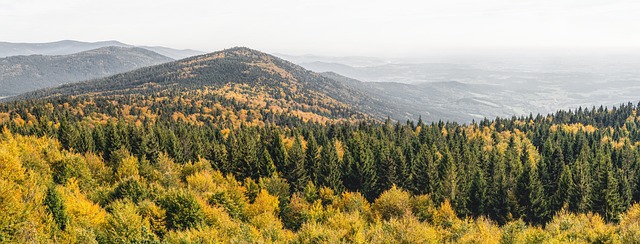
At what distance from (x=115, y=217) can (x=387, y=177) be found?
194 ft

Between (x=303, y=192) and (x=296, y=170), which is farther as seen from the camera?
(x=296, y=170)

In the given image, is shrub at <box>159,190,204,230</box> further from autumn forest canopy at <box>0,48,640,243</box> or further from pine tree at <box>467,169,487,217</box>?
pine tree at <box>467,169,487,217</box>

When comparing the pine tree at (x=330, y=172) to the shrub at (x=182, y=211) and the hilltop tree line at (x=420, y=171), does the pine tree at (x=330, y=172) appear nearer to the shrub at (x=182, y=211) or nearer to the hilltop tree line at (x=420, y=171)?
the hilltop tree line at (x=420, y=171)

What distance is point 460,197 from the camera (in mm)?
79875

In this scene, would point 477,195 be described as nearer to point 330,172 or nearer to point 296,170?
point 330,172

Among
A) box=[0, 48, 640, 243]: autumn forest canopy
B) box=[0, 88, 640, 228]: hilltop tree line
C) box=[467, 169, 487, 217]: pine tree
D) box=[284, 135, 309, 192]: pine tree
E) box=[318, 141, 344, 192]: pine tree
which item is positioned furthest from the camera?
box=[318, 141, 344, 192]: pine tree

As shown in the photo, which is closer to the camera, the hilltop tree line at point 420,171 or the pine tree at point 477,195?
the hilltop tree line at point 420,171

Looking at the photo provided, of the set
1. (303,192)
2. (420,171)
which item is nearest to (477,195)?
(420,171)

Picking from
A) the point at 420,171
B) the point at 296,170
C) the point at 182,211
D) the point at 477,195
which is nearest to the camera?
the point at 182,211

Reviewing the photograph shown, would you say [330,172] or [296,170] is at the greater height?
[296,170]

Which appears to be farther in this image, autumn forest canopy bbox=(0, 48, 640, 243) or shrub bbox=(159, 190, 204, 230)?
shrub bbox=(159, 190, 204, 230)

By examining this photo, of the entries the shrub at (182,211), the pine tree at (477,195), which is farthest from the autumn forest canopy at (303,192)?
the pine tree at (477,195)

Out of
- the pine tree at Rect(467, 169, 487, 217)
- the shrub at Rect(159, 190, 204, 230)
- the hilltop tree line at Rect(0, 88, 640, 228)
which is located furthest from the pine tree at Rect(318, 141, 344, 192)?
the shrub at Rect(159, 190, 204, 230)

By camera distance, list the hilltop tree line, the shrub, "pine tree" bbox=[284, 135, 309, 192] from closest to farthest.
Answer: the shrub < the hilltop tree line < "pine tree" bbox=[284, 135, 309, 192]
